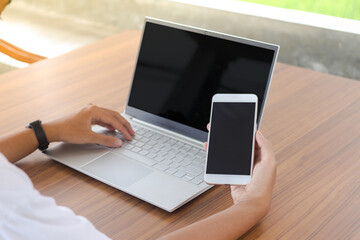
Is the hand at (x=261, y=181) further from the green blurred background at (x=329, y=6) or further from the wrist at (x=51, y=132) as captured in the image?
the green blurred background at (x=329, y=6)

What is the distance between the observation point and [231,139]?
43.8 inches

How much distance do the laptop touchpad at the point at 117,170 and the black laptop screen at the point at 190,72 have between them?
19 centimetres

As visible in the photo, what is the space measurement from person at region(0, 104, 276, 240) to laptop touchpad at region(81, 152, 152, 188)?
58 mm

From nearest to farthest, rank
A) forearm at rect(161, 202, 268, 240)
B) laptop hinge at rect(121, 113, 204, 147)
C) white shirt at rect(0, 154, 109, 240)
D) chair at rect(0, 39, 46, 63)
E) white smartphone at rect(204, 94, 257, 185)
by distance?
1. white shirt at rect(0, 154, 109, 240)
2. forearm at rect(161, 202, 268, 240)
3. white smartphone at rect(204, 94, 257, 185)
4. laptop hinge at rect(121, 113, 204, 147)
5. chair at rect(0, 39, 46, 63)

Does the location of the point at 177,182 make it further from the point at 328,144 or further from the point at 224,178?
the point at 328,144

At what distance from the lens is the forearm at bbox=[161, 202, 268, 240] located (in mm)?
940

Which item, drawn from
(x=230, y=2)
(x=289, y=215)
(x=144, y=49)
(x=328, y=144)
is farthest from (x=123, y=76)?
(x=230, y=2)

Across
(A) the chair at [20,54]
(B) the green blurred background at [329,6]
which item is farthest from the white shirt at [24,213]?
(B) the green blurred background at [329,6]

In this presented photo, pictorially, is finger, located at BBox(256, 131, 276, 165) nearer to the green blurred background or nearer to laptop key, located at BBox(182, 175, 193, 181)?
laptop key, located at BBox(182, 175, 193, 181)

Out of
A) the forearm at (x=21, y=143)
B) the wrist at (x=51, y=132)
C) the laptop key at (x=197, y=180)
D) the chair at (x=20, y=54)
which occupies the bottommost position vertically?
the chair at (x=20, y=54)

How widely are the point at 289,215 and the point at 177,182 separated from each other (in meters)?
0.25

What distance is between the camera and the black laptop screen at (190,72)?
49.0 inches

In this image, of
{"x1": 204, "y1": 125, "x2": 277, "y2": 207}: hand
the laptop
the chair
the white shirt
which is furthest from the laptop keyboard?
the chair

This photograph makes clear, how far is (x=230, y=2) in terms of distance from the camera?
317cm
